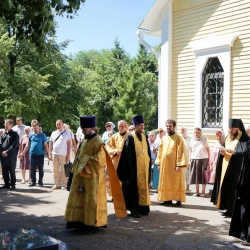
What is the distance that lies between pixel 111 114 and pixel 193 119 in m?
31.3

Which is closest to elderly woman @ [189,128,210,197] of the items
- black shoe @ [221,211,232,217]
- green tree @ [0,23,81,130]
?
black shoe @ [221,211,232,217]

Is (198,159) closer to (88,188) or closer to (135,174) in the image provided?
(135,174)

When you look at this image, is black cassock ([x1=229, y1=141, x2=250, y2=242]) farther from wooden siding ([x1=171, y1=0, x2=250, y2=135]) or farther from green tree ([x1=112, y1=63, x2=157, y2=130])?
green tree ([x1=112, y1=63, x2=157, y2=130])

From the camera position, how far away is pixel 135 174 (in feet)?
29.6

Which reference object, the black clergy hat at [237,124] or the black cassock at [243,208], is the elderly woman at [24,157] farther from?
the black cassock at [243,208]

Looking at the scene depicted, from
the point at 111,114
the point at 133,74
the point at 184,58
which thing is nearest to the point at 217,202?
the point at 184,58

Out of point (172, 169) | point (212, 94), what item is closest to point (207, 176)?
point (172, 169)

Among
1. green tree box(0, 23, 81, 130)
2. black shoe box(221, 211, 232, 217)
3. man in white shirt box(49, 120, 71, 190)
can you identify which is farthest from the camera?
green tree box(0, 23, 81, 130)

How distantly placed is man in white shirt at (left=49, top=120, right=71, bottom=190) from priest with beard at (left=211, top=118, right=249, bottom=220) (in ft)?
15.0

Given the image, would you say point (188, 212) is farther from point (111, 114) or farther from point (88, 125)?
point (111, 114)

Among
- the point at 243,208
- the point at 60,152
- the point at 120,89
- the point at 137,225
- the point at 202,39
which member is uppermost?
the point at 120,89

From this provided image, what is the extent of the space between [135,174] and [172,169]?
1337mm

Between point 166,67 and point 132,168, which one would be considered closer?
point 132,168

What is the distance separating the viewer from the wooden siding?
1230cm
